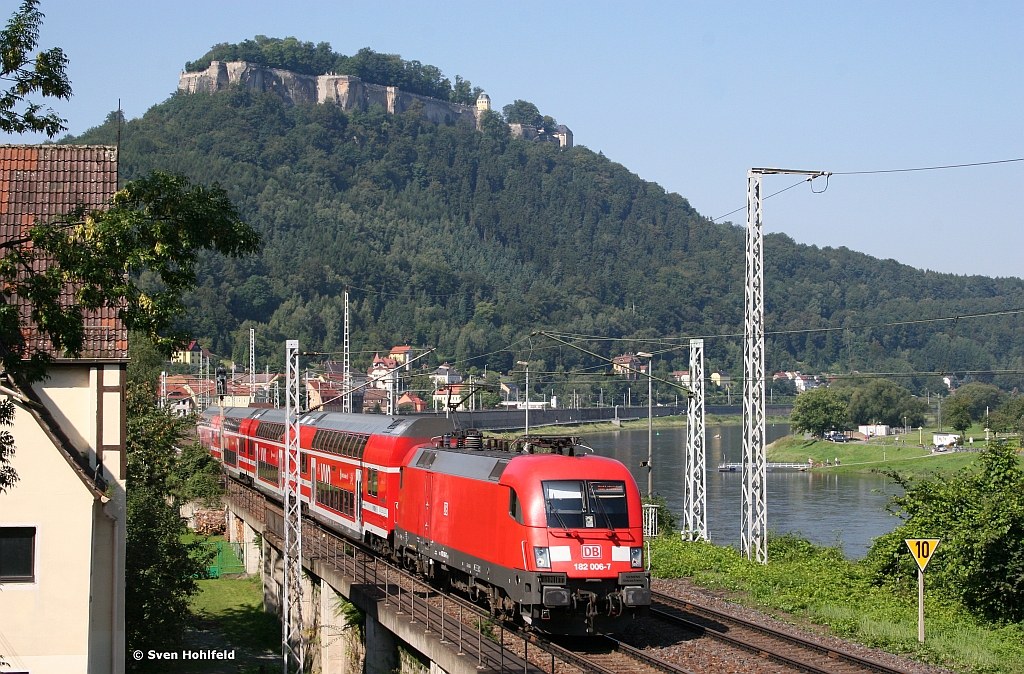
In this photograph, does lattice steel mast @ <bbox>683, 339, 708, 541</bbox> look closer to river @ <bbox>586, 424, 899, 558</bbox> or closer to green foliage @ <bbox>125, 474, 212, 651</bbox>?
river @ <bbox>586, 424, 899, 558</bbox>

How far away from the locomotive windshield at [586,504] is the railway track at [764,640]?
9.34ft

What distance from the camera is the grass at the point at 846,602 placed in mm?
17188

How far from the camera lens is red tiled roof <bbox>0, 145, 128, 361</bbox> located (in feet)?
65.9

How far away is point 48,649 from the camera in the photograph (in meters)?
18.4

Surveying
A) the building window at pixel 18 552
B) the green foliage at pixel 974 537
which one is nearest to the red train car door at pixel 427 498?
the building window at pixel 18 552

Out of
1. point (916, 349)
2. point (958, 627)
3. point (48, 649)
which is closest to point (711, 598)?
point (958, 627)

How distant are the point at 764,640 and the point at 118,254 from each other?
12.6m

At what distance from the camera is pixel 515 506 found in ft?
59.0

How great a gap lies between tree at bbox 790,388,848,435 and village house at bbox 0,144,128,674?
344 ft

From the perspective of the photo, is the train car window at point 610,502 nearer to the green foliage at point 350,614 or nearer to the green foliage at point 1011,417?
the green foliage at point 350,614

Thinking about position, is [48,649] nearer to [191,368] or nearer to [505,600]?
[505,600]

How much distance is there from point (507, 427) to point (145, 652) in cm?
9890

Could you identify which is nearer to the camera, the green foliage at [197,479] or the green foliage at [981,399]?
the green foliage at [197,479]

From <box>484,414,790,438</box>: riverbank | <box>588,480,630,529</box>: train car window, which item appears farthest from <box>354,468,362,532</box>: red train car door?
<box>484,414,790,438</box>: riverbank
